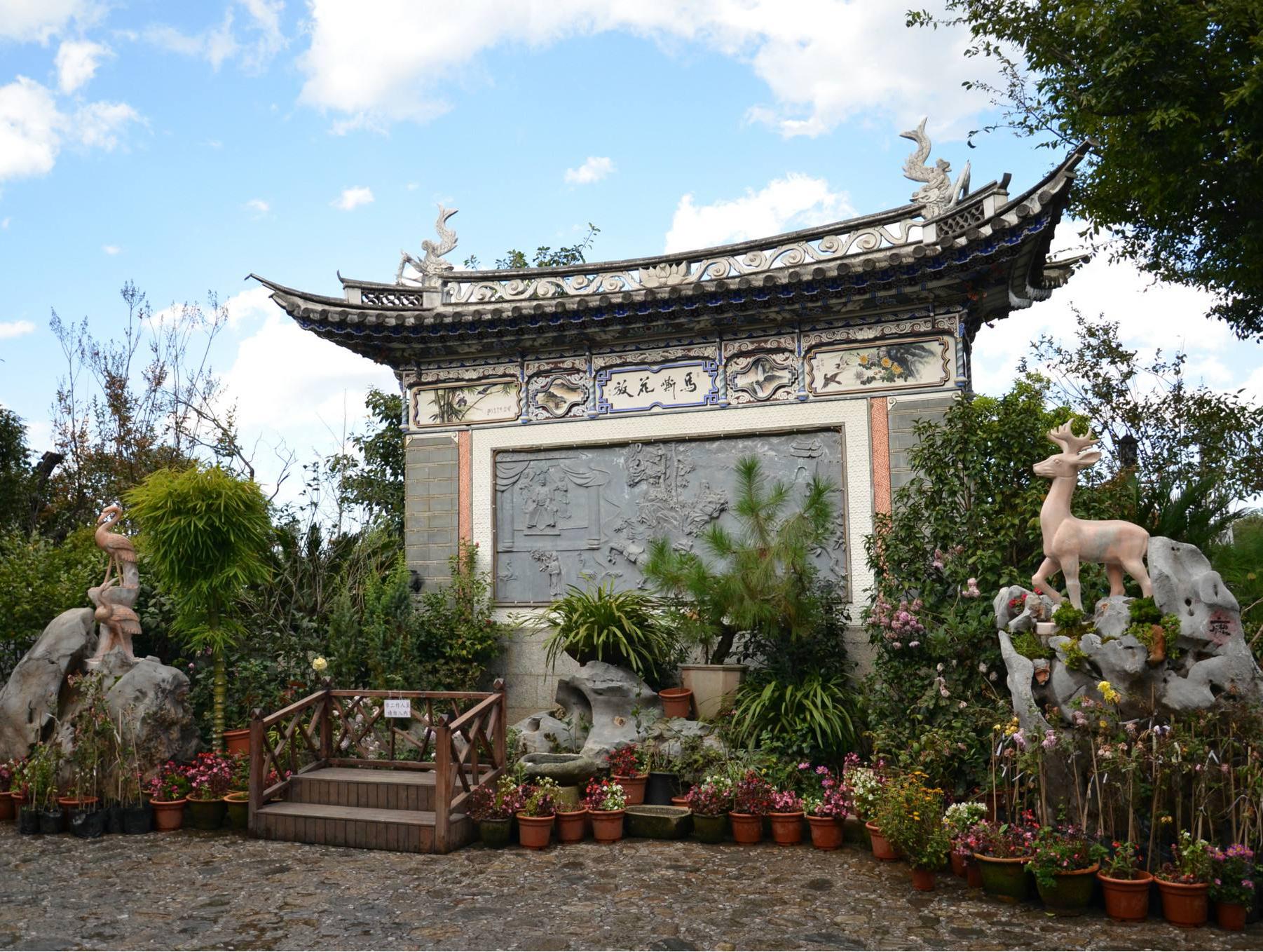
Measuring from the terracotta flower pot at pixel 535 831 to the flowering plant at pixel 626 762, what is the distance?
904 mm

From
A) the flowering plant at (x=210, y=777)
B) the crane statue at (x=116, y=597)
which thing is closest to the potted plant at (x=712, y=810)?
the flowering plant at (x=210, y=777)

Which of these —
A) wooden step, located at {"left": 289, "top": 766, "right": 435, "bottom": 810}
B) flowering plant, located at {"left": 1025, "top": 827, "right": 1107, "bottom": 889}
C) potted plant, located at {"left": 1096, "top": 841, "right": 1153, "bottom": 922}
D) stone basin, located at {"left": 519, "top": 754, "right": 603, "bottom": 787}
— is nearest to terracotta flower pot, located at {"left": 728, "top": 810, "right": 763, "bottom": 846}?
stone basin, located at {"left": 519, "top": 754, "right": 603, "bottom": 787}

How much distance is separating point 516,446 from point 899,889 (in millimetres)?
6068

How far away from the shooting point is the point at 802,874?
609cm

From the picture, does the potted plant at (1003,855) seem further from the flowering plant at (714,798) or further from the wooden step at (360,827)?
the wooden step at (360,827)

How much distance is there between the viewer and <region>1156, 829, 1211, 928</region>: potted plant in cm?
496

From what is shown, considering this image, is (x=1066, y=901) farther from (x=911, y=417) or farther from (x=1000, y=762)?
(x=911, y=417)

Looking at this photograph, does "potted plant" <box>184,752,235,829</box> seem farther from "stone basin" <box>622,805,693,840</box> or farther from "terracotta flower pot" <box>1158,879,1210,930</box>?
"terracotta flower pot" <box>1158,879,1210,930</box>

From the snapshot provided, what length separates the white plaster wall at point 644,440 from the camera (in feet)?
30.1

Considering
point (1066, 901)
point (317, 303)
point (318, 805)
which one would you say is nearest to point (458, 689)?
point (318, 805)

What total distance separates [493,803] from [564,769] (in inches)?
24.6

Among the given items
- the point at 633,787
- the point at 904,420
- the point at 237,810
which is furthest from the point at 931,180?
the point at 237,810

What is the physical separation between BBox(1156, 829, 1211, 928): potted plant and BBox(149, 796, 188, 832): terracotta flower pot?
259 inches

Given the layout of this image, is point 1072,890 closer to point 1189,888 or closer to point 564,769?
point 1189,888
